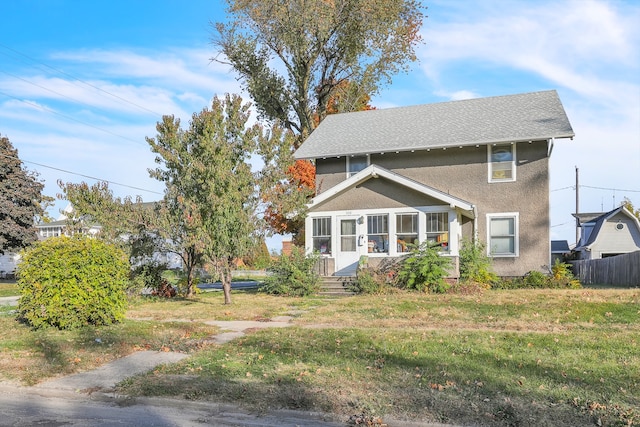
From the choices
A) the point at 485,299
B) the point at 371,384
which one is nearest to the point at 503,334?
the point at 371,384

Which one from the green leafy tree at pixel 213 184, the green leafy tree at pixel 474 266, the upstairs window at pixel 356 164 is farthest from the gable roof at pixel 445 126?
the green leafy tree at pixel 213 184

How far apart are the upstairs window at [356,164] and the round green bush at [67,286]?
42.7 feet

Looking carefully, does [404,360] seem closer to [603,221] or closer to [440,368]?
[440,368]

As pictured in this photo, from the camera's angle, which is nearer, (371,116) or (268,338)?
(268,338)

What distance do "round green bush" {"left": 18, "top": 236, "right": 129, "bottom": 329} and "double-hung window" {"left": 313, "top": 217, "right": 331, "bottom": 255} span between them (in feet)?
33.6

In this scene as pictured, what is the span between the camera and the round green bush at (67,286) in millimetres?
10422

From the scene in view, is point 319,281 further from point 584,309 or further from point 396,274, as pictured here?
point 584,309

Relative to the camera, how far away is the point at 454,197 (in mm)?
18422

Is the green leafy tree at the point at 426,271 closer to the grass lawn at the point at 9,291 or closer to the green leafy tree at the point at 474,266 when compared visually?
the green leafy tree at the point at 474,266

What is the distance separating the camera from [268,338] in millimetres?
9469

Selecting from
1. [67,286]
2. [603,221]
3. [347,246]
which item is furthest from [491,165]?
[603,221]

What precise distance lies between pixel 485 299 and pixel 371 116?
13.1 metres

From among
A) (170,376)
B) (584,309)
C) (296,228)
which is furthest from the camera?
(296,228)

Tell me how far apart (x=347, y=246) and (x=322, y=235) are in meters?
1.08
